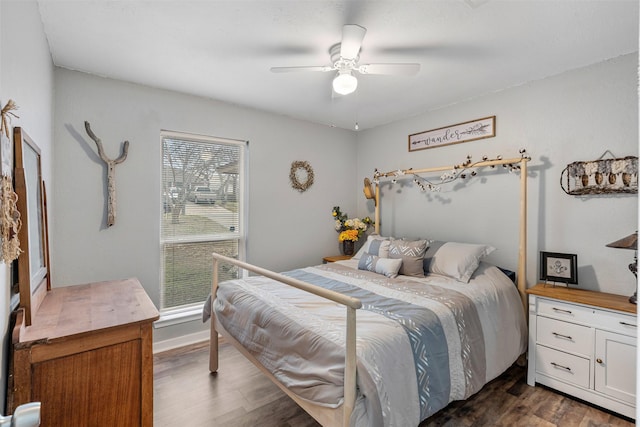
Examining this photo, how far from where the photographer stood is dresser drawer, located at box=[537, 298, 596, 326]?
6.90 feet

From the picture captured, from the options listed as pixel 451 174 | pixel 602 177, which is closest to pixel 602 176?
pixel 602 177

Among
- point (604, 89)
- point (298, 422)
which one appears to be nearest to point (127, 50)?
point (298, 422)

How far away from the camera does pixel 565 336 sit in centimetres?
220

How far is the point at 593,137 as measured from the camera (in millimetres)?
2402

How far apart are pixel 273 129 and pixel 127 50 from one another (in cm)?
166

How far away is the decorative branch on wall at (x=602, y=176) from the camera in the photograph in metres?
2.19

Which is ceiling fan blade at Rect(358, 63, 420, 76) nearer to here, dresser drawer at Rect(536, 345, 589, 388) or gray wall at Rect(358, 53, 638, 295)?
gray wall at Rect(358, 53, 638, 295)

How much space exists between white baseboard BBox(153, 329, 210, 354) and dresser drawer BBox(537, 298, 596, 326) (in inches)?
118

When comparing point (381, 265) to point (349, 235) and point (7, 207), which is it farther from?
point (7, 207)

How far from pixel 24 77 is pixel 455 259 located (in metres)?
3.01

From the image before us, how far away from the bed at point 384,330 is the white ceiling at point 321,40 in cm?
85

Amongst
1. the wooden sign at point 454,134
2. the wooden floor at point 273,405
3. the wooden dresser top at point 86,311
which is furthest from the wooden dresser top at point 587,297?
the wooden dresser top at point 86,311

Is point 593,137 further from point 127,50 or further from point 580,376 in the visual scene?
point 127,50

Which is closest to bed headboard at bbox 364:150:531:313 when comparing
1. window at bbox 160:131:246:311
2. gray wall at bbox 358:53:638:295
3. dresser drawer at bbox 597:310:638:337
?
gray wall at bbox 358:53:638:295
